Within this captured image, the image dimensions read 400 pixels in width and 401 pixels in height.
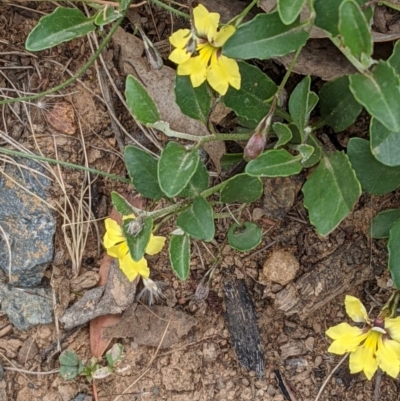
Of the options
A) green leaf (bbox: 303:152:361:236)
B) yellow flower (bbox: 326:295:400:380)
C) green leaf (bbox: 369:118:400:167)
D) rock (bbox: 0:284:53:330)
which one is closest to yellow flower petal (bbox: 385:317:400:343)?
yellow flower (bbox: 326:295:400:380)

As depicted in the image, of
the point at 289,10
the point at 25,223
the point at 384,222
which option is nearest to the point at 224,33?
the point at 289,10

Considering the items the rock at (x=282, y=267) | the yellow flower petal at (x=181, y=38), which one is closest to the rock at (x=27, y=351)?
the rock at (x=282, y=267)

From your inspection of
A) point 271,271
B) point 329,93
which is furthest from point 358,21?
point 271,271

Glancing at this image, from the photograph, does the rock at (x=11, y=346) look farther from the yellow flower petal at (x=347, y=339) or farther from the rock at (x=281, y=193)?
the yellow flower petal at (x=347, y=339)

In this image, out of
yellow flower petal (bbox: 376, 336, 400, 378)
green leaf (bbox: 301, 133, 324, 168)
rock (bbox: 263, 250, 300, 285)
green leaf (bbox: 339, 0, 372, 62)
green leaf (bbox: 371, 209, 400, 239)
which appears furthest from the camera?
rock (bbox: 263, 250, 300, 285)

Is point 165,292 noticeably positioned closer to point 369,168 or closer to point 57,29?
point 369,168

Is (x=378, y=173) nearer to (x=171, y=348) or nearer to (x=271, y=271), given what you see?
(x=271, y=271)

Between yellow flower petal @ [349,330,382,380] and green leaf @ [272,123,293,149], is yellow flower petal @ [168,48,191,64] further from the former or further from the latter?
yellow flower petal @ [349,330,382,380]
